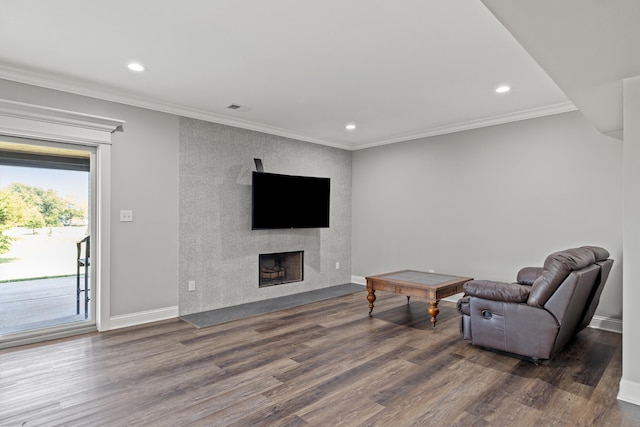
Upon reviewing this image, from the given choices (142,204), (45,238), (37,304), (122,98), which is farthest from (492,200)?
(37,304)

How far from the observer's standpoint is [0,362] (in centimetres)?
298

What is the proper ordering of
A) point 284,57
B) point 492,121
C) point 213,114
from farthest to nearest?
1. point 492,121
2. point 213,114
3. point 284,57

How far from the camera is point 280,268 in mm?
5621

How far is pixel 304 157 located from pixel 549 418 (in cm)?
456

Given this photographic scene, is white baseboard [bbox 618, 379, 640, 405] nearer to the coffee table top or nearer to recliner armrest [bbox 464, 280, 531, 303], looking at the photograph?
recliner armrest [bbox 464, 280, 531, 303]

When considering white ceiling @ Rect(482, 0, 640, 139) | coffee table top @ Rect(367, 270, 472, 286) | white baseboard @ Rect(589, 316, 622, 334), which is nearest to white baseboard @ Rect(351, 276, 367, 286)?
coffee table top @ Rect(367, 270, 472, 286)

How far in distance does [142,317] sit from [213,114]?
2607 millimetres

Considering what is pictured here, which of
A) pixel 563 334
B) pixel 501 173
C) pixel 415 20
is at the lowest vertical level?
pixel 563 334

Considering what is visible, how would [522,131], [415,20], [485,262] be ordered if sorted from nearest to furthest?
[415,20]
[522,131]
[485,262]

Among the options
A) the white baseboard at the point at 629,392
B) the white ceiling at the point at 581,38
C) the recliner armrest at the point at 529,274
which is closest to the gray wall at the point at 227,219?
the recliner armrest at the point at 529,274

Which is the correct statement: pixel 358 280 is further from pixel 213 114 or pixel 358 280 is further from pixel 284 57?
pixel 284 57

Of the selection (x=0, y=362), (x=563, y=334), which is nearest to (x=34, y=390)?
(x=0, y=362)

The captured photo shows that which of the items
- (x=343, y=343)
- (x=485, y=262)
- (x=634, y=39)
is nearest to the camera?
(x=634, y=39)

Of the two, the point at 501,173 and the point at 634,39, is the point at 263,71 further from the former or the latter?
the point at 501,173
